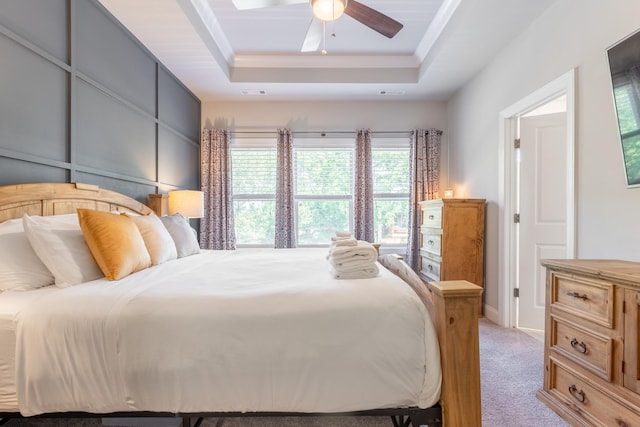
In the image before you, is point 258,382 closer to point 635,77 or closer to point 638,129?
point 638,129

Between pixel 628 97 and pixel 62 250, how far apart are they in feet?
9.92

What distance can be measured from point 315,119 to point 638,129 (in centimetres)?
331

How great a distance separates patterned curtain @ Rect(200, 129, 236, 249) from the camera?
4.14 m


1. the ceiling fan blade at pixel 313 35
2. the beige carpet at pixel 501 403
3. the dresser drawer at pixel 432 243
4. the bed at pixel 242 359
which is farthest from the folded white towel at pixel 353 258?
the dresser drawer at pixel 432 243

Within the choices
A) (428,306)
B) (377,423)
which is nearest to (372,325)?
(428,306)

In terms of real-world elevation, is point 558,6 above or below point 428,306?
above

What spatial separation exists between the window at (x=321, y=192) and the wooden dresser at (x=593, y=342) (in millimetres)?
2749

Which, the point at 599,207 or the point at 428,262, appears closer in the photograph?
the point at 599,207

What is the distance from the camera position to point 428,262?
3539 mm

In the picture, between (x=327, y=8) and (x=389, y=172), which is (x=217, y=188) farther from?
(x=327, y=8)

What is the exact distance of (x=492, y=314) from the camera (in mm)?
3119

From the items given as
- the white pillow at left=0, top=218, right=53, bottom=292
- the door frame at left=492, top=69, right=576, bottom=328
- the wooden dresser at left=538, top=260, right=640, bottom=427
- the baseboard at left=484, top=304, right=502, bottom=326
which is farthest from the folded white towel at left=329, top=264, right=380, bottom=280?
the baseboard at left=484, top=304, right=502, bottom=326

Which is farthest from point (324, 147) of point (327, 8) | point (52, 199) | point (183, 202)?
point (52, 199)

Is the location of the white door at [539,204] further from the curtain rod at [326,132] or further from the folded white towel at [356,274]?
the folded white towel at [356,274]
